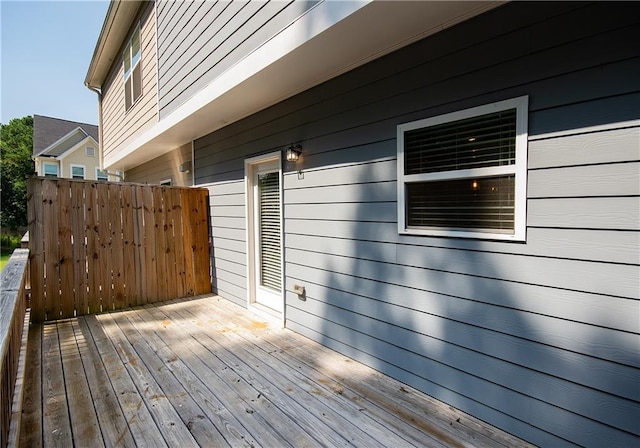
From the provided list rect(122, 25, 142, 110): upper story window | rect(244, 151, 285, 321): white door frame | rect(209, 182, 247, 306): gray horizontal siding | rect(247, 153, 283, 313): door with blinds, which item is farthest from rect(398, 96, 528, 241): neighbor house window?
rect(122, 25, 142, 110): upper story window

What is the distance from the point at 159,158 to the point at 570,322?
7722mm

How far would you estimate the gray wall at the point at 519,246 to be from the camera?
1.57 m

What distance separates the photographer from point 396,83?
2.51 meters

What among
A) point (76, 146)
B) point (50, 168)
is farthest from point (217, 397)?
point (50, 168)

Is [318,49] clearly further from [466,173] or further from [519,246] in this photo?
[519,246]

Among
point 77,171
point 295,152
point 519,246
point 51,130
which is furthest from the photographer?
point 51,130

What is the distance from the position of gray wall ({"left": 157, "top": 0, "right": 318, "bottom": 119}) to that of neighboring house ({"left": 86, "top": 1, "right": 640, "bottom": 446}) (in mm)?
34

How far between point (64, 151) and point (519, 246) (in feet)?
75.5

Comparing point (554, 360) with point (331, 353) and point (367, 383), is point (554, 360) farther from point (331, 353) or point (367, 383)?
point (331, 353)

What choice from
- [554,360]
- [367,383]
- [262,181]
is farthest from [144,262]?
[554,360]

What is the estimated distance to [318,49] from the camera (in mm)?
2537

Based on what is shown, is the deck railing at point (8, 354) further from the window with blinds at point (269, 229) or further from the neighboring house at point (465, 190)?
the window with blinds at point (269, 229)

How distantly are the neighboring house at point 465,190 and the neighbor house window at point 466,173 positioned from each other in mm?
11

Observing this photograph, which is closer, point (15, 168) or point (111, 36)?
point (111, 36)
